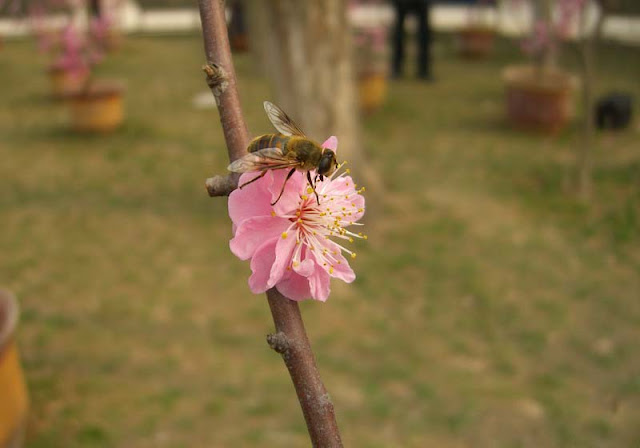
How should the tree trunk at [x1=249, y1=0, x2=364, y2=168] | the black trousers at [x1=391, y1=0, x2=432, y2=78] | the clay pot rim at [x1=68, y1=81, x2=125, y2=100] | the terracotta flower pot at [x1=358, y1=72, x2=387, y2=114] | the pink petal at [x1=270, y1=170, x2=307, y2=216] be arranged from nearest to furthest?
the pink petal at [x1=270, y1=170, x2=307, y2=216], the tree trunk at [x1=249, y1=0, x2=364, y2=168], the clay pot rim at [x1=68, y1=81, x2=125, y2=100], the terracotta flower pot at [x1=358, y1=72, x2=387, y2=114], the black trousers at [x1=391, y1=0, x2=432, y2=78]

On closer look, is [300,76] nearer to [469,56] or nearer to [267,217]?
[267,217]

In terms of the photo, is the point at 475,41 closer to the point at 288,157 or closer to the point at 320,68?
the point at 320,68

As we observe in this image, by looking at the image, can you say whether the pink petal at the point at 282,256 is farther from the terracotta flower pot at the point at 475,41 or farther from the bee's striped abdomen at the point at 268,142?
the terracotta flower pot at the point at 475,41

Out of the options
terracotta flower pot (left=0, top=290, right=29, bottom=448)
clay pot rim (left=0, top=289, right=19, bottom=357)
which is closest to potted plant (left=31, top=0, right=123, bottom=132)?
clay pot rim (left=0, top=289, right=19, bottom=357)

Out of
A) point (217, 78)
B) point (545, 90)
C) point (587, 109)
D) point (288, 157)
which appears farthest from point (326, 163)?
point (545, 90)

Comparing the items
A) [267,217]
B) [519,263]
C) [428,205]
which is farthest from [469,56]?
[267,217]

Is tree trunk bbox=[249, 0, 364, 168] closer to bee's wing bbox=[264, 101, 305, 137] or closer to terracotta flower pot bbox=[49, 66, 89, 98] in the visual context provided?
bee's wing bbox=[264, 101, 305, 137]
